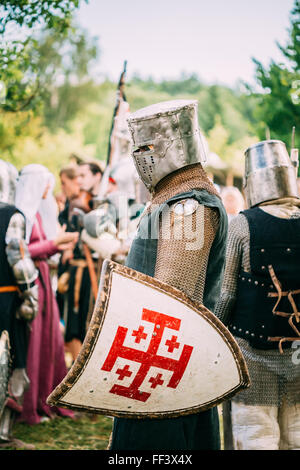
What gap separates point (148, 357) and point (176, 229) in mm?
430

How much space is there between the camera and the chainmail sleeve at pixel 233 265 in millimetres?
Result: 2979

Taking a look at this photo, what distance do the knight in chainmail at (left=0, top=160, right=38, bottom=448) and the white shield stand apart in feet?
5.94

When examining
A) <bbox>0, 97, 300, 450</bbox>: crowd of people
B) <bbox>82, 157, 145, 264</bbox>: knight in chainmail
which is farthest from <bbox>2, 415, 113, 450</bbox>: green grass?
<bbox>82, 157, 145, 264</bbox>: knight in chainmail

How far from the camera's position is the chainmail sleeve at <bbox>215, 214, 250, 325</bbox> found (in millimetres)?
2979

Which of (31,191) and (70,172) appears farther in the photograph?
(70,172)

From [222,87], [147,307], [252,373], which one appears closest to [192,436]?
[147,307]

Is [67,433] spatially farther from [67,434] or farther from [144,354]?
[144,354]

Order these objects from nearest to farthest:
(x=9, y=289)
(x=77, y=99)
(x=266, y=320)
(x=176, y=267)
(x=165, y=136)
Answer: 1. (x=176, y=267)
2. (x=165, y=136)
3. (x=266, y=320)
4. (x=9, y=289)
5. (x=77, y=99)

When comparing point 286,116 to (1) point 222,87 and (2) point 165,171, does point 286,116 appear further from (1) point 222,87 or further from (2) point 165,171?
(1) point 222,87

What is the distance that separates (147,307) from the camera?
1815 millimetres

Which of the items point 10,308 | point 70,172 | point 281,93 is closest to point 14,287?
point 10,308

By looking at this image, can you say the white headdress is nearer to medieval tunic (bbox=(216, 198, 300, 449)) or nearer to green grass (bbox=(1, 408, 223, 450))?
green grass (bbox=(1, 408, 223, 450))

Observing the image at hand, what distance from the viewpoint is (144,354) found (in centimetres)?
181
